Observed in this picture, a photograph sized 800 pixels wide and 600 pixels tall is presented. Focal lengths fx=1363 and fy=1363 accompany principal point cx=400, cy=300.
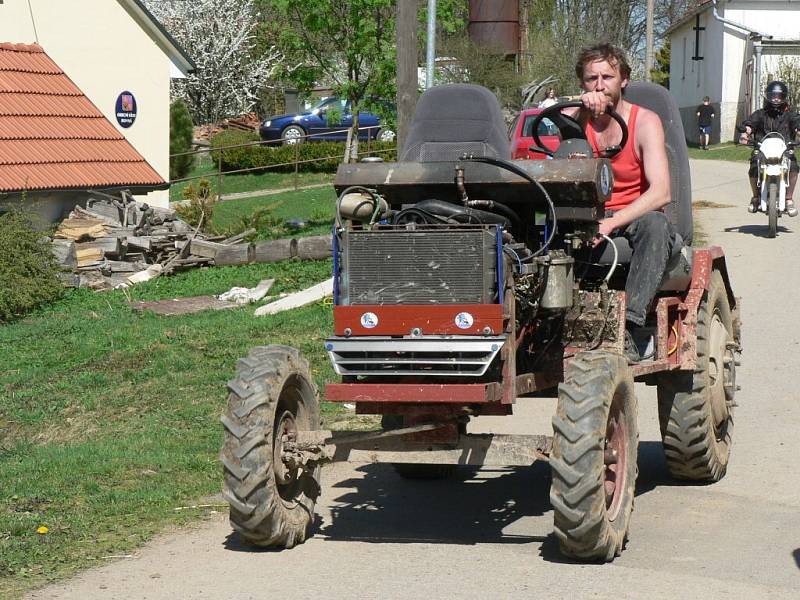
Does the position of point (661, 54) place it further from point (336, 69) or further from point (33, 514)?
point (33, 514)

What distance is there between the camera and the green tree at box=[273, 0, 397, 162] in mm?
25688

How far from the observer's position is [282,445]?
6.66 meters

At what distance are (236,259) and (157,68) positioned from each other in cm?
803

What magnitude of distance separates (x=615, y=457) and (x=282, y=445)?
162 cm

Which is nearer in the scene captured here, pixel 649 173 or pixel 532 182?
pixel 532 182

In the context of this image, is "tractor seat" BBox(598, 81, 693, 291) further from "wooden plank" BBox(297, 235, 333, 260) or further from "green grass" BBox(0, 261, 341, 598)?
"wooden plank" BBox(297, 235, 333, 260)

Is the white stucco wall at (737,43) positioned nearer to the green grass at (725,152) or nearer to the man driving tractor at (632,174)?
the green grass at (725,152)

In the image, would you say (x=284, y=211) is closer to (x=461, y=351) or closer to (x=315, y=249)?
(x=315, y=249)

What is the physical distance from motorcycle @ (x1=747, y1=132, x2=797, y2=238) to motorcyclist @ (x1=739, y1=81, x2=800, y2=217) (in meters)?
0.10

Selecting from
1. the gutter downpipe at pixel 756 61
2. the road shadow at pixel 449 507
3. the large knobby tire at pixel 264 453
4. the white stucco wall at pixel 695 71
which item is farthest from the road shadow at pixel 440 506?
the white stucco wall at pixel 695 71

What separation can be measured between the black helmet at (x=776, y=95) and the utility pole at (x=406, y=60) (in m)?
5.30

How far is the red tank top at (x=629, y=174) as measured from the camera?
25.1 ft

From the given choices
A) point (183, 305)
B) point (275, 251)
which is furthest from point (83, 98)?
point (183, 305)

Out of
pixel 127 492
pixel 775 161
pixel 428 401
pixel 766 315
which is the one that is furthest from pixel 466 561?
pixel 775 161
